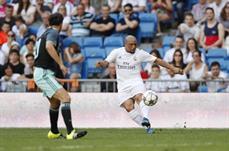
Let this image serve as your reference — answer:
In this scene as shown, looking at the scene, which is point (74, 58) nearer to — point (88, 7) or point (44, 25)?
point (44, 25)

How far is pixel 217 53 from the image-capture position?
2333 cm

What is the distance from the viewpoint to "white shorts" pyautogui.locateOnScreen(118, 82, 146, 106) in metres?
18.8

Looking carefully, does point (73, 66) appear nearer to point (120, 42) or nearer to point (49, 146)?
point (120, 42)

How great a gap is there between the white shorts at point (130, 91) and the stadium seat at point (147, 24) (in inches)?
239

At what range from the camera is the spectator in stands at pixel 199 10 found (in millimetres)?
24953

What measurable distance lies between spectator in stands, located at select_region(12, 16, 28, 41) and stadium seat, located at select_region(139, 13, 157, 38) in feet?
11.2

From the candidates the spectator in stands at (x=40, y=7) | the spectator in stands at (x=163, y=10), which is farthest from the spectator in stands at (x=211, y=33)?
the spectator in stands at (x=40, y=7)

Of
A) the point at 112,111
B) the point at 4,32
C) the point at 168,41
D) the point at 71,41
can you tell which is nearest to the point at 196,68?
the point at 168,41

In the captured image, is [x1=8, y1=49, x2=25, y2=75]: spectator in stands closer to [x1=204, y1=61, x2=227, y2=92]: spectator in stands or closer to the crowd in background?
the crowd in background

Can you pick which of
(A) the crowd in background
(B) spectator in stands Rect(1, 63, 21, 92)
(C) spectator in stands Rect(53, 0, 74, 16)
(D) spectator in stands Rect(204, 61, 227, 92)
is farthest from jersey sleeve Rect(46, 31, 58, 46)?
(C) spectator in stands Rect(53, 0, 74, 16)

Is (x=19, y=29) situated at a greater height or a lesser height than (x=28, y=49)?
greater

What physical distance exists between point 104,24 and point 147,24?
4.04 ft

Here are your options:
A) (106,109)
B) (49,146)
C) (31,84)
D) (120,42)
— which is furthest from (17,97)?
(49,146)

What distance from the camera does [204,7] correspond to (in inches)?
982
